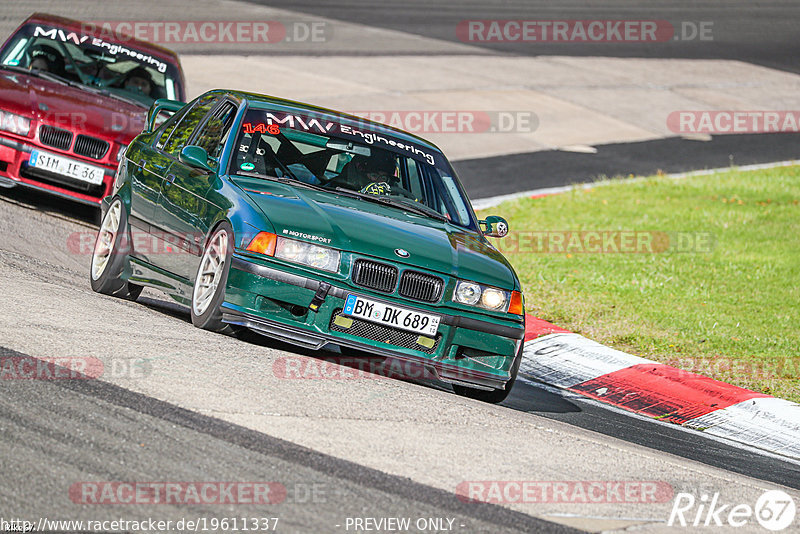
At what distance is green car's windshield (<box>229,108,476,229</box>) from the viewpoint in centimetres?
788

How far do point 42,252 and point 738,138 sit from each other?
614 inches

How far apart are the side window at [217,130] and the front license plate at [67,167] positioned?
2.74m

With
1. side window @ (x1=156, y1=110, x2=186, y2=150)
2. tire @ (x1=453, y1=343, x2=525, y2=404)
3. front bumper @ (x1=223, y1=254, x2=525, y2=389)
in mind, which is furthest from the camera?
side window @ (x1=156, y1=110, x2=186, y2=150)

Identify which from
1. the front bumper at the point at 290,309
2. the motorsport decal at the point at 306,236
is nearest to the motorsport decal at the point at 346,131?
the motorsport decal at the point at 306,236

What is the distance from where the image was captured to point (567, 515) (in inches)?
194

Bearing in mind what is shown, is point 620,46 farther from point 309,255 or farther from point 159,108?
point 309,255

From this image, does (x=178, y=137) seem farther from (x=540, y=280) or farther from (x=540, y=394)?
(x=540, y=280)


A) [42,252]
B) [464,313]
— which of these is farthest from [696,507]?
[42,252]

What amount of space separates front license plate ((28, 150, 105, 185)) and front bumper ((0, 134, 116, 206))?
0.04 metres

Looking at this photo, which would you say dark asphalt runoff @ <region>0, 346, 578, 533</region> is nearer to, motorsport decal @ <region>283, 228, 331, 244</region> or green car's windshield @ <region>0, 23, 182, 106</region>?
motorsport decal @ <region>283, 228, 331, 244</region>

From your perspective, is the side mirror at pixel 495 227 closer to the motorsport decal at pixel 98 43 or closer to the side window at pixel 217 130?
the side window at pixel 217 130

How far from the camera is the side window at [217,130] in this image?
8.04 m

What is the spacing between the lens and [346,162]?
8.14m

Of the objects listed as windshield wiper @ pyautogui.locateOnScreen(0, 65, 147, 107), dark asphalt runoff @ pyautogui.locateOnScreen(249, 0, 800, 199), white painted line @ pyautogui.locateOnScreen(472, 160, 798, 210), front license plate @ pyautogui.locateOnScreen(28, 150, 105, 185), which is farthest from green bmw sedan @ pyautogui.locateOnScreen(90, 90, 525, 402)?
dark asphalt runoff @ pyautogui.locateOnScreen(249, 0, 800, 199)
